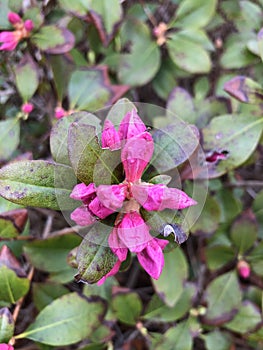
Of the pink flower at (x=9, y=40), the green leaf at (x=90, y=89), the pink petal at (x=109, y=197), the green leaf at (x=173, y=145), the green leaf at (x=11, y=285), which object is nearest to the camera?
the pink petal at (x=109, y=197)

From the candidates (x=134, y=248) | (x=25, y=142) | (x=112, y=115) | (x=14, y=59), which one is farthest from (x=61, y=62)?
(x=134, y=248)

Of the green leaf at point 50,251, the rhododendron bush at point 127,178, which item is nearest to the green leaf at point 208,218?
the rhododendron bush at point 127,178

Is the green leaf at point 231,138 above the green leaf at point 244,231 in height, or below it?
above

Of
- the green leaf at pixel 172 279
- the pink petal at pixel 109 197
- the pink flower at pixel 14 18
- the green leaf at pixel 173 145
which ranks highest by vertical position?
the pink flower at pixel 14 18

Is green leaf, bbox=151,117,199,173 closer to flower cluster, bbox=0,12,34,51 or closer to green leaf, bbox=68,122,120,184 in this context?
green leaf, bbox=68,122,120,184

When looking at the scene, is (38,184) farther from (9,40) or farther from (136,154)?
(9,40)

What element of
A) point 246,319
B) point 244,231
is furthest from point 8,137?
point 246,319

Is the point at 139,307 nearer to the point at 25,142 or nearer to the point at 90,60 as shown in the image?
the point at 25,142

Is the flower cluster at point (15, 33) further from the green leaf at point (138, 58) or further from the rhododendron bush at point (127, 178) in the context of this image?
the green leaf at point (138, 58)
